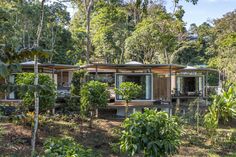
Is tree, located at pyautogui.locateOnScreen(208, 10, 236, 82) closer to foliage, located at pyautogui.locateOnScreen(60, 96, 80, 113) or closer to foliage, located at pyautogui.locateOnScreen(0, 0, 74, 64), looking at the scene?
foliage, located at pyautogui.locateOnScreen(60, 96, 80, 113)

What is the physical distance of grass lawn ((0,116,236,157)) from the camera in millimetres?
10477

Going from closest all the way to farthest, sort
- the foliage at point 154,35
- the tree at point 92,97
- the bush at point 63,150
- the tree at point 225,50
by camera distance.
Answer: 1. the bush at point 63,150
2. the tree at point 92,97
3. the tree at point 225,50
4. the foliage at point 154,35

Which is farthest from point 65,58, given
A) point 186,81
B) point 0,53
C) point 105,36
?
point 0,53

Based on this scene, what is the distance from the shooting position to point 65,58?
29.8 meters

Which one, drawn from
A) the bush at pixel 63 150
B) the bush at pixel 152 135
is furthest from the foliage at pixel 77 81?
the bush at pixel 63 150

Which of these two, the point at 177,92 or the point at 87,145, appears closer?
the point at 87,145

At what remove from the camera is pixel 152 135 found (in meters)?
7.70

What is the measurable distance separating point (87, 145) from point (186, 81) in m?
14.1

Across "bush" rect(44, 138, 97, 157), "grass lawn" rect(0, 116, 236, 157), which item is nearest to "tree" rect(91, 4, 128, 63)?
"grass lawn" rect(0, 116, 236, 157)

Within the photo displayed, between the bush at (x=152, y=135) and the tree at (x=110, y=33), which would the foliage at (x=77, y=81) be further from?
the tree at (x=110, y=33)

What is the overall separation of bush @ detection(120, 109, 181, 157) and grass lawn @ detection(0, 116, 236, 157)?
310 centimetres

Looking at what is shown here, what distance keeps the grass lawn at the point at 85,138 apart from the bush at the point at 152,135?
3.10 m

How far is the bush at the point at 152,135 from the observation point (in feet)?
24.8

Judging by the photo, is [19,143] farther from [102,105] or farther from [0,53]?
[0,53]
